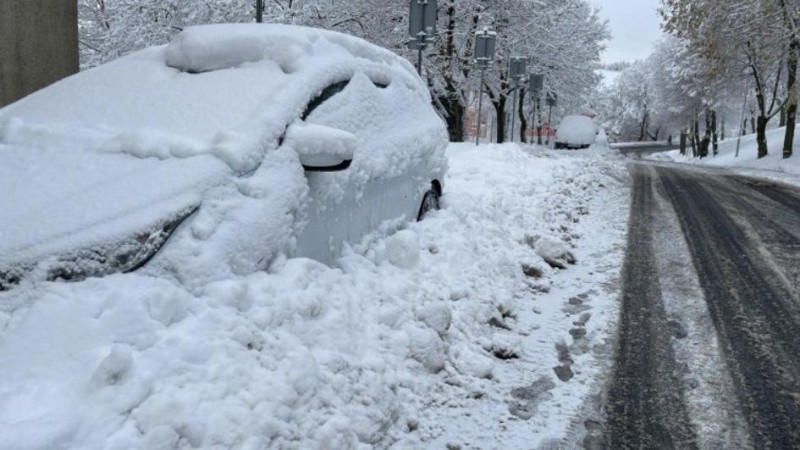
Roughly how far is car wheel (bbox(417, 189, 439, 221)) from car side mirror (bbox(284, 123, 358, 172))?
232 cm

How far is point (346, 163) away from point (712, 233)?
7002 mm

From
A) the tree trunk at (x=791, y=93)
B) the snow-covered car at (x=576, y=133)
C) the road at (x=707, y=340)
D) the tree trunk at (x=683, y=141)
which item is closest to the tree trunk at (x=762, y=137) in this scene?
the tree trunk at (x=791, y=93)

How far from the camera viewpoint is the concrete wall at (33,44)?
674 centimetres

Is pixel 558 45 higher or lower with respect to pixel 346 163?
higher

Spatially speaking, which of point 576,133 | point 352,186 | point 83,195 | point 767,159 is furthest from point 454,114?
point 83,195

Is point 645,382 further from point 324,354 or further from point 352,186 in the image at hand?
point 352,186

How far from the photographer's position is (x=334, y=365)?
330 centimetres

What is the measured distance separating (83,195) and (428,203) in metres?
3.77

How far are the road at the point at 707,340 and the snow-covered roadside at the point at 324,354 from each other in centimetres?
29

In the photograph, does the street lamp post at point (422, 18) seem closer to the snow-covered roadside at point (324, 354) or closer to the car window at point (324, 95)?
the snow-covered roadside at point (324, 354)

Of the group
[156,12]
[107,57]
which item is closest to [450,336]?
[156,12]

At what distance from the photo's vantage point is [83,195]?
3.04m

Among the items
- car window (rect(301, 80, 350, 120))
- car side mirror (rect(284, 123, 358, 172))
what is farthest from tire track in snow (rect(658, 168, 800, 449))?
car window (rect(301, 80, 350, 120))

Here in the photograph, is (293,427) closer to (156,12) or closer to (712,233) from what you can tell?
(712,233)
